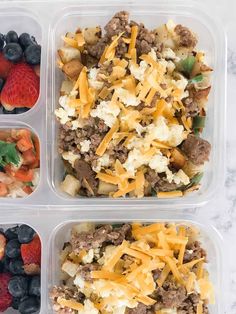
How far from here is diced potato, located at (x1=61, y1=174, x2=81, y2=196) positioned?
140cm

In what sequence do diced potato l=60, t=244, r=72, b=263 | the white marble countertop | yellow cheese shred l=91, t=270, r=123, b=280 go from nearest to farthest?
yellow cheese shred l=91, t=270, r=123, b=280 < diced potato l=60, t=244, r=72, b=263 < the white marble countertop

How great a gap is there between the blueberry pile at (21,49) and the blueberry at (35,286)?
49cm

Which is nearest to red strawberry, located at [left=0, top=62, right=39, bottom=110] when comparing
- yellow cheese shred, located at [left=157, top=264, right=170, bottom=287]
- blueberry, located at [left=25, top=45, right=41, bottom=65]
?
blueberry, located at [left=25, top=45, right=41, bottom=65]

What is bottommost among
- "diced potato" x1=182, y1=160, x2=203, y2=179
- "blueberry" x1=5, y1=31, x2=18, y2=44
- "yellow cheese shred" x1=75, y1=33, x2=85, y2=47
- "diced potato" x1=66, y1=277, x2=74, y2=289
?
"diced potato" x1=66, y1=277, x2=74, y2=289

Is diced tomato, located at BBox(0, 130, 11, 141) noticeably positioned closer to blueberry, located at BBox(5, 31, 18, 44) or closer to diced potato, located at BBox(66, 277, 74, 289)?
blueberry, located at BBox(5, 31, 18, 44)

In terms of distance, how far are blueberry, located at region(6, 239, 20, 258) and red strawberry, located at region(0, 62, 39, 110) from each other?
12.2 inches

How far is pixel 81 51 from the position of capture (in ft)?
4.63

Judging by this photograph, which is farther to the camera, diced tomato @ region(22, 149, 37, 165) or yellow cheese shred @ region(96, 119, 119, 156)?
diced tomato @ region(22, 149, 37, 165)

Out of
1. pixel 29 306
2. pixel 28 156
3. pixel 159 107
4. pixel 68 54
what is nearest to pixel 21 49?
pixel 68 54

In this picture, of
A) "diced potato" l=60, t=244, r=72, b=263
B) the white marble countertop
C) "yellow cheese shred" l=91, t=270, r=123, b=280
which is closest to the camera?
"yellow cheese shred" l=91, t=270, r=123, b=280

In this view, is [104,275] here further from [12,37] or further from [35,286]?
[12,37]

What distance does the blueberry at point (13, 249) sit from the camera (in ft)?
4.78

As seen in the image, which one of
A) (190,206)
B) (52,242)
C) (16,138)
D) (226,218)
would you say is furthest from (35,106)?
(226,218)

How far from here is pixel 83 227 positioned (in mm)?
1413
